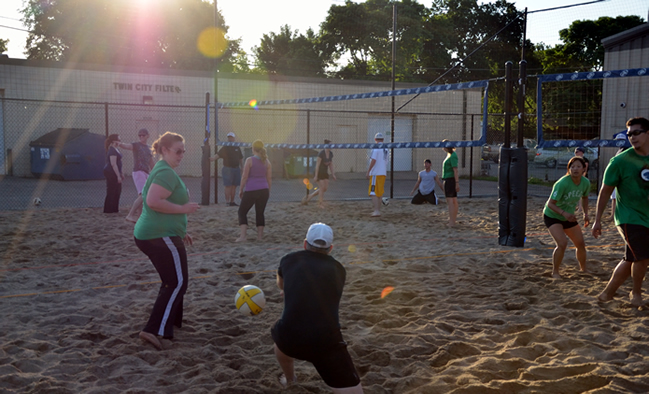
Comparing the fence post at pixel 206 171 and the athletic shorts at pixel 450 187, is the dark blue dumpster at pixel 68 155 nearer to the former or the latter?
the fence post at pixel 206 171

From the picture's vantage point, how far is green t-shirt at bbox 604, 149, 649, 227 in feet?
14.4

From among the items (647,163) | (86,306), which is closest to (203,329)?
(86,306)

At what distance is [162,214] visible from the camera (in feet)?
12.8

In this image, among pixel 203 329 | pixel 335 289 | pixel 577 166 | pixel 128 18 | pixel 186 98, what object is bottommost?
pixel 203 329

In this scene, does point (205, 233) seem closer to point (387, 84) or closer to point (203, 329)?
point (203, 329)

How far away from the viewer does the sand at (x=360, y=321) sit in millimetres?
3365

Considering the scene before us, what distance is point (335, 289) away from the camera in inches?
117

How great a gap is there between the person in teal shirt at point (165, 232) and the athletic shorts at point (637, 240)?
3.46 meters

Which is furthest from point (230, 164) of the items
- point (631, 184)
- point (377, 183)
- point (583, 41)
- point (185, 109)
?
point (583, 41)

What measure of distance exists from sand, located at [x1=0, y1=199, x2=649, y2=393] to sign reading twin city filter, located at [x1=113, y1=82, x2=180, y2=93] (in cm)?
1313

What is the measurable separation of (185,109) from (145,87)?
164 centimetres

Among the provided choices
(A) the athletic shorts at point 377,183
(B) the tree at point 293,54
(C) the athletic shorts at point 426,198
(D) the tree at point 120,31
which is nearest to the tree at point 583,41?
(B) the tree at point 293,54

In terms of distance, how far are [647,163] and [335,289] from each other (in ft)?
9.88

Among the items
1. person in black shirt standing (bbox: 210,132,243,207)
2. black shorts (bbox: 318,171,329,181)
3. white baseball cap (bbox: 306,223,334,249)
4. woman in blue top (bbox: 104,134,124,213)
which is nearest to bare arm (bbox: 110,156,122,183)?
woman in blue top (bbox: 104,134,124,213)
